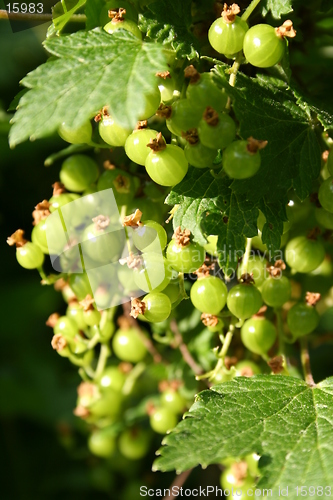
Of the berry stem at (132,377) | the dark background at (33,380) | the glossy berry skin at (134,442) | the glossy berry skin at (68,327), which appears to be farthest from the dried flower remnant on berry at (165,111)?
the glossy berry skin at (134,442)

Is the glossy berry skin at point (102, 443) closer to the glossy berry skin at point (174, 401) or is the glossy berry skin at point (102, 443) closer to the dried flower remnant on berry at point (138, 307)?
the glossy berry skin at point (174, 401)

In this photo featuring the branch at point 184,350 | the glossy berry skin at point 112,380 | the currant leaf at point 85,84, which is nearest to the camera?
the currant leaf at point 85,84

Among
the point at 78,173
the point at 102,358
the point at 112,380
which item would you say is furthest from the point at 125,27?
the point at 112,380

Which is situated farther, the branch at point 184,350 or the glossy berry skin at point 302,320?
the branch at point 184,350

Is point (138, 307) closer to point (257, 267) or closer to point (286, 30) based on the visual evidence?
point (257, 267)

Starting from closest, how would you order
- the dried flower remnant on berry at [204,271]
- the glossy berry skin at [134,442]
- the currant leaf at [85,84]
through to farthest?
the currant leaf at [85,84]
the dried flower remnant on berry at [204,271]
the glossy berry skin at [134,442]

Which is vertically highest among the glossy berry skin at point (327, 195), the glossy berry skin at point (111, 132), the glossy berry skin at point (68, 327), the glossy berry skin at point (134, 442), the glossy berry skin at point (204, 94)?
the glossy berry skin at point (204, 94)

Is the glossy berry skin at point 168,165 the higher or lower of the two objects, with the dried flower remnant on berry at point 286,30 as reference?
lower
